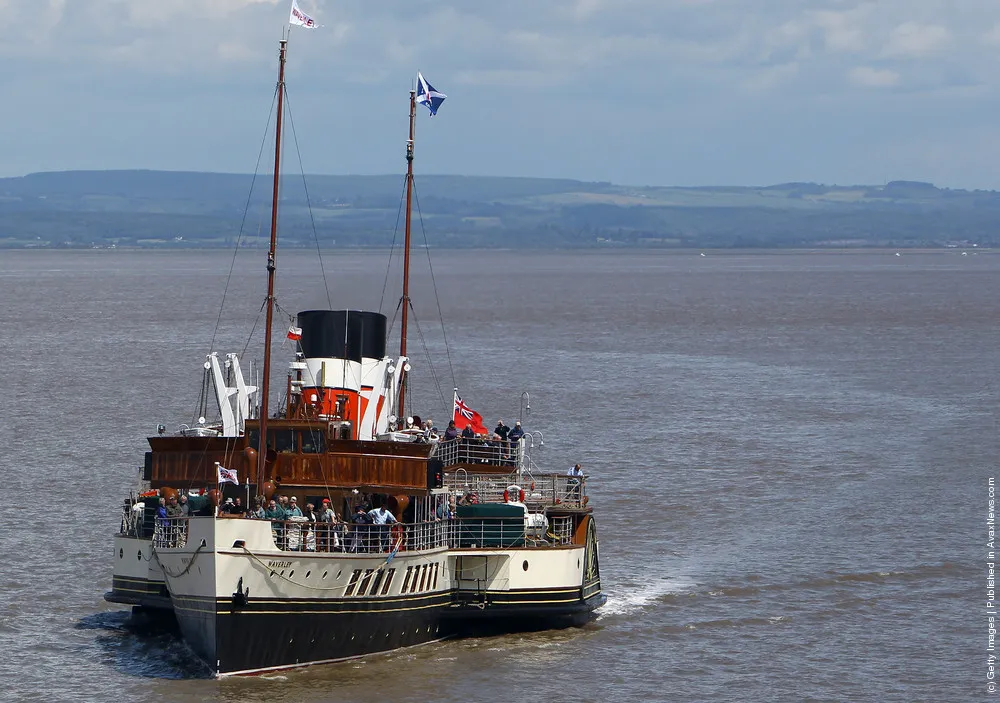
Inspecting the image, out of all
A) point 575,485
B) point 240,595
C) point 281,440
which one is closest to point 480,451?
point 575,485

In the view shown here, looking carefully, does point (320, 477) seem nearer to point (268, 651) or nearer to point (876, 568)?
point (268, 651)

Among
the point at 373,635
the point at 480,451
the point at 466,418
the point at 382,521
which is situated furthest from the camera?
the point at 466,418

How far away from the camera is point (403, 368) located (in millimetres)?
52844

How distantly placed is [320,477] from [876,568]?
1618 cm

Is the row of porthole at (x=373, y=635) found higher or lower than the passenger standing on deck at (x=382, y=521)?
lower

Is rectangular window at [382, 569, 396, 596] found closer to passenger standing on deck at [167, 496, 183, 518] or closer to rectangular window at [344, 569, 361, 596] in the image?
rectangular window at [344, 569, 361, 596]

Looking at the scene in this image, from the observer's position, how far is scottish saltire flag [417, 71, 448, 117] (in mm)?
54500

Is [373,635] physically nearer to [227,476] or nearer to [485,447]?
[227,476]

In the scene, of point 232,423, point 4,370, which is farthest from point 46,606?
point 4,370

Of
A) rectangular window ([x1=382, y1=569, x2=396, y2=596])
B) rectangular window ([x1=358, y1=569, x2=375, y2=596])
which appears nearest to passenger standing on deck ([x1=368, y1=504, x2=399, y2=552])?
rectangular window ([x1=382, y1=569, x2=396, y2=596])

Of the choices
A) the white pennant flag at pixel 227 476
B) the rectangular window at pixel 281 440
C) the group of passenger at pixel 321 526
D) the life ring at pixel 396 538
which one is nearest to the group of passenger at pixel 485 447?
the rectangular window at pixel 281 440

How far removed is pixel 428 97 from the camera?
54.6 meters

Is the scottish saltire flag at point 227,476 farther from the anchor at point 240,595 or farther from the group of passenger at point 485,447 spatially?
the group of passenger at point 485,447

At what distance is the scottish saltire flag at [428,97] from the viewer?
54500mm
